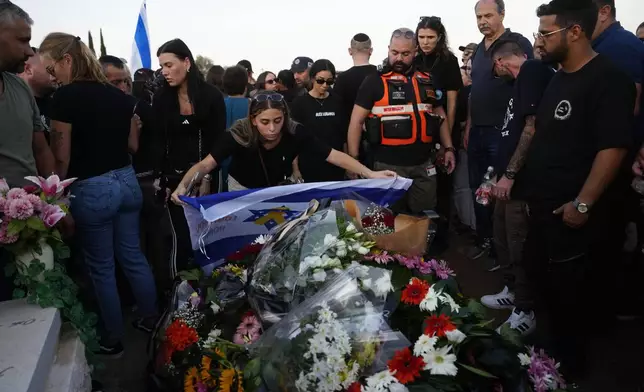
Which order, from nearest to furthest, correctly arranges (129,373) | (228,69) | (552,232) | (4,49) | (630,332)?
(4,49) → (552,232) → (129,373) → (630,332) → (228,69)

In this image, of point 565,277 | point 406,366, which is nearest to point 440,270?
point 406,366

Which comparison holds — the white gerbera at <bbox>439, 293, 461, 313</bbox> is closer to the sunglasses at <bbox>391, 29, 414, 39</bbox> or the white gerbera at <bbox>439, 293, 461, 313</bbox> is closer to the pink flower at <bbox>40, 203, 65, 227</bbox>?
the pink flower at <bbox>40, 203, 65, 227</bbox>

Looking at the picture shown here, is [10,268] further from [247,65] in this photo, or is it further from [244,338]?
[247,65]

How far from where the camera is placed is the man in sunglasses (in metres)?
4.77

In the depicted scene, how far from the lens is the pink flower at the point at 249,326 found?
100 inches

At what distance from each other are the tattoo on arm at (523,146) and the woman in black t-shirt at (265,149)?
82 centimetres

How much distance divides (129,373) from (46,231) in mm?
1411

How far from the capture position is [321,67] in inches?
214

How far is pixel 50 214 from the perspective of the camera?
2.65m

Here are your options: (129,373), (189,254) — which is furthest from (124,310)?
(129,373)

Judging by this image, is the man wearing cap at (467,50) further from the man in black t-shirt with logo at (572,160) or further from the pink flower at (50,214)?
the pink flower at (50,214)

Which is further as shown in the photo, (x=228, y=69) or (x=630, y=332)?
(x=228, y=69)

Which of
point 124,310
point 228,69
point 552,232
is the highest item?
point 228,69

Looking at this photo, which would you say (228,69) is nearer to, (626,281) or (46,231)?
(46,231)
